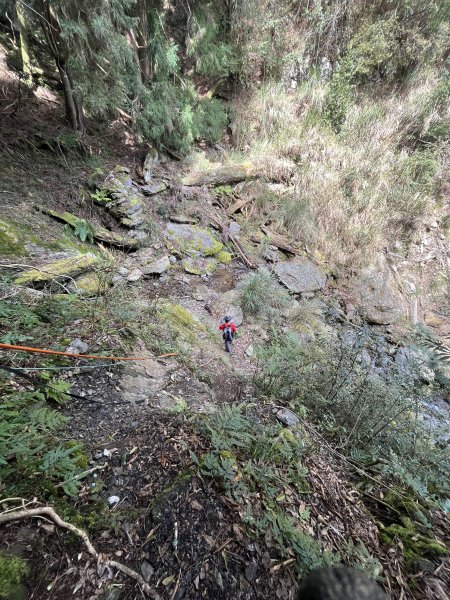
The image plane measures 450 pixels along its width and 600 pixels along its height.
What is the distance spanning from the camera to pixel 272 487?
1.59 meters

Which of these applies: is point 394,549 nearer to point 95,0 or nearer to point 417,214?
point 95,0

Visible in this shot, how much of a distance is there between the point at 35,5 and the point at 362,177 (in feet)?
23.8

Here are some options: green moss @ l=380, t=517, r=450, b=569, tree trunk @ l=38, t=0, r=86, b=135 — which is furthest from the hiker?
tree trunk @ l=38, t=0, r=86, b=135

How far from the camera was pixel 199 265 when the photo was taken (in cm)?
584

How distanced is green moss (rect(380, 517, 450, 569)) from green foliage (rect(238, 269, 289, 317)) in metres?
3.99

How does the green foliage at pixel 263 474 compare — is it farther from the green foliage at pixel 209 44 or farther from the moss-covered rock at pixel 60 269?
the green foliage at pixel 209 44

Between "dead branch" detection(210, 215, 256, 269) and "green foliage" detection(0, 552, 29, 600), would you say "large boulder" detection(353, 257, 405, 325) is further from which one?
"green foliage" detection(0, 552, 29, 600)

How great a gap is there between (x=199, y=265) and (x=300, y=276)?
7.63ft

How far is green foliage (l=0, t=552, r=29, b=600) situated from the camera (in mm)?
946

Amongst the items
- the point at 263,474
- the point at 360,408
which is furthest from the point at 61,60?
the point at 360,408

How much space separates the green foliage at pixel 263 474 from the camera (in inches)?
53.2

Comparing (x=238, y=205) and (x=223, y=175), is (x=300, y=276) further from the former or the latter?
(x=223, y=175)

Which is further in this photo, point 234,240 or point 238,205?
point 238,205

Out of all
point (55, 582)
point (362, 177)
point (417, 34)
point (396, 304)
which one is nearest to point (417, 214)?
point (362, 177)
